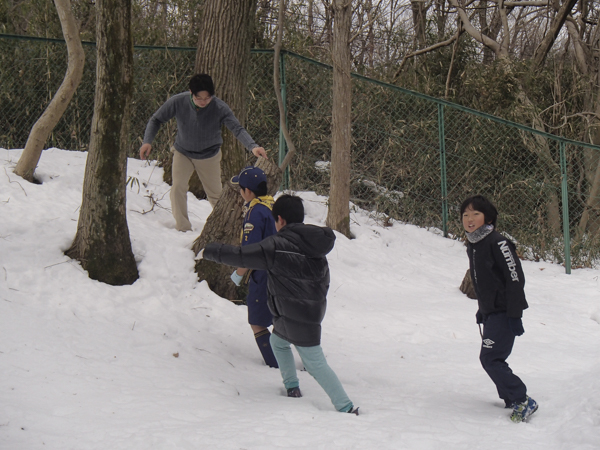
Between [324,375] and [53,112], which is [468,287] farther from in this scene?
[53,112]

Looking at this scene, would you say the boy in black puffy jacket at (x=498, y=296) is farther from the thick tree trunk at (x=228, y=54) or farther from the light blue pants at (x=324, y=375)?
the thick tree trunk at (x=228, y=54)

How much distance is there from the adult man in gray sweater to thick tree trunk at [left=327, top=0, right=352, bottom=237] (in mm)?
2170

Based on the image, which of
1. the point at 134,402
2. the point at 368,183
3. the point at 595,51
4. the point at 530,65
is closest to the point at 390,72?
the point at 530,65

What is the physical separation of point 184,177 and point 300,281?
2.77 meters

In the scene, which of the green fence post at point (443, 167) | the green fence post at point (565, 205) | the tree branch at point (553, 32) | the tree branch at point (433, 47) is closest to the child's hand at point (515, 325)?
the green fence post at point (565, 205)

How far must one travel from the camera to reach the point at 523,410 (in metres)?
3.31

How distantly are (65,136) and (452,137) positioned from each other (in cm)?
550

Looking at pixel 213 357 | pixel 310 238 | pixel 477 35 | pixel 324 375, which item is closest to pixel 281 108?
pixel 213 357

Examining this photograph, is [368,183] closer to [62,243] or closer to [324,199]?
[324,199]

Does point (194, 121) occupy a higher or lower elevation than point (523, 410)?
higher

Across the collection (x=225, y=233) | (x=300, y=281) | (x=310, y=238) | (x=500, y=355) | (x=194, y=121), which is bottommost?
(x=500, y=355)

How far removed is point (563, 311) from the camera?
6289 millimetres

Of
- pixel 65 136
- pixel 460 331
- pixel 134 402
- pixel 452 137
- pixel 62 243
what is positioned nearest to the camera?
pixel 134 402

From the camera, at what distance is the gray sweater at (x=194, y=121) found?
17.9 feet
